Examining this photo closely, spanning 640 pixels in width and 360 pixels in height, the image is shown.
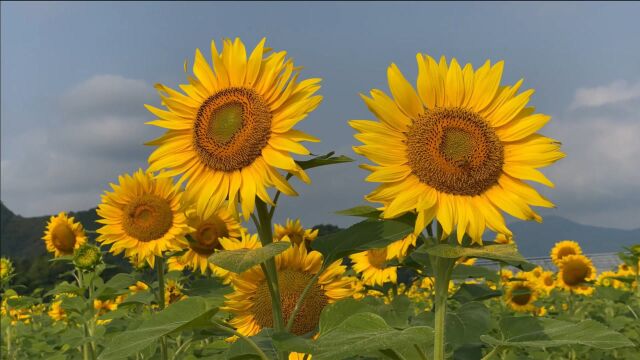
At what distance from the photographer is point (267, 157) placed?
2535mm

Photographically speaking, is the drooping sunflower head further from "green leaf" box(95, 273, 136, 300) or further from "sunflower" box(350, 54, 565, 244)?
"sunflower" box(350, 54, 565, 244)

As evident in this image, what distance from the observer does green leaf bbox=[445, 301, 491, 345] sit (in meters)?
2.74

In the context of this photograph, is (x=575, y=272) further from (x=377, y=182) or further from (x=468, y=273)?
(x=377, y=182)

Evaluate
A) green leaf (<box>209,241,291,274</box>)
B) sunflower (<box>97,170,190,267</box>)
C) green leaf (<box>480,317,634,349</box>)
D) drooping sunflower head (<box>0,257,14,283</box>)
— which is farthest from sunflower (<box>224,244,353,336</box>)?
drooping sunflower head (<box>0,257,14,283</box>)

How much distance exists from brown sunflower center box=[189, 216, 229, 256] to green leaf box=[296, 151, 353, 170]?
8.73 ft

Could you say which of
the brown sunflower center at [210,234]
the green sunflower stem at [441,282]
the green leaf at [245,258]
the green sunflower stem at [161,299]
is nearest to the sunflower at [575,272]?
the brown sunflower center at [210,234]

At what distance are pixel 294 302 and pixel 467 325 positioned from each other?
0.90 metres

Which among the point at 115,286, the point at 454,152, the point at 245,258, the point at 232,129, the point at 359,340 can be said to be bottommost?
the point at 359,340

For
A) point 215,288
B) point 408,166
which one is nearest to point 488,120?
point 408,166

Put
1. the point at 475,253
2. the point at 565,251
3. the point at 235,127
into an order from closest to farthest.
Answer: the point at 475,253 → the point at 235,127 → the point at 565,251

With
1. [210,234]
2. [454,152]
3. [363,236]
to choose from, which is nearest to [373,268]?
[210,234]

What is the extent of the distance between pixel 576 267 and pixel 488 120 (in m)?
7.52

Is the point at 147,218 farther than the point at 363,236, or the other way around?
the point at 147,218

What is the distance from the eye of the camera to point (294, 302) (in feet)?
10.5
